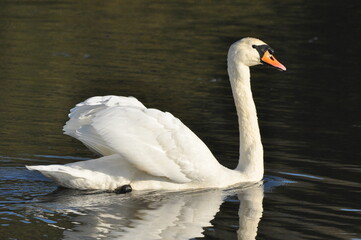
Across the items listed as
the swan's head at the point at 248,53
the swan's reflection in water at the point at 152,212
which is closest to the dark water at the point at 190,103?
the swan's reflection in water at the point at 152,212

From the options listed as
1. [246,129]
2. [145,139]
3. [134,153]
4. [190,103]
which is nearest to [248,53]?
[246,129]

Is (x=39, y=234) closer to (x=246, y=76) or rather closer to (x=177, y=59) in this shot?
(x=246, y=76)

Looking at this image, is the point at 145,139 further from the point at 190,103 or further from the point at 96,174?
the point at 190,103

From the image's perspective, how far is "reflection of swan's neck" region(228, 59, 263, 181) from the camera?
1009 centimetres

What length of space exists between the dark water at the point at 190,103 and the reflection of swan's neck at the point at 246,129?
26 centimetres

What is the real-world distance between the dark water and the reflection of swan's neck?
0.84 feet

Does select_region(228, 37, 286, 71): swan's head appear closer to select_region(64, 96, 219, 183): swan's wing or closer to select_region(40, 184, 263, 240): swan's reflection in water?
select_region(64, 96, 219, 183): swan's wing

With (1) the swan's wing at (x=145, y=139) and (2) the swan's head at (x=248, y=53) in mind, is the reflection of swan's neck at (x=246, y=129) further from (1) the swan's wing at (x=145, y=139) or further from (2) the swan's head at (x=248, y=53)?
(1) the swan's wing at (x=145, y=139)

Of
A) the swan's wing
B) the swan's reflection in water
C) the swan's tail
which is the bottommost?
the swan's reflection in water

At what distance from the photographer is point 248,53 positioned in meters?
10.2

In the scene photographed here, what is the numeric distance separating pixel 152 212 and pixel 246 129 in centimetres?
204

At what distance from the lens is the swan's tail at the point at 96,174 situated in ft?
30.0

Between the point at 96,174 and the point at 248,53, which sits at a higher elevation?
the point at 248,53

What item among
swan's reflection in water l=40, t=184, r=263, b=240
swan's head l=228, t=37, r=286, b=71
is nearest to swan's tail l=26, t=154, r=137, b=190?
swan's reflection in water l=40, t=184, r=263, b=240
